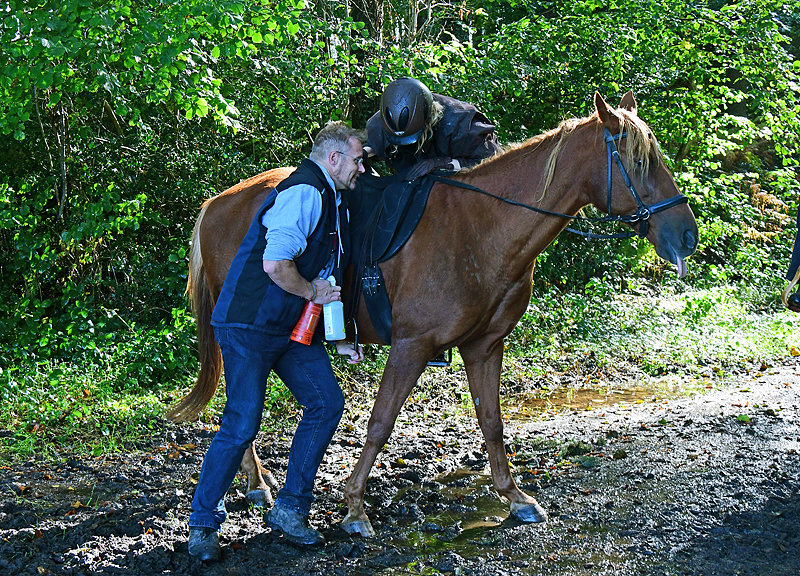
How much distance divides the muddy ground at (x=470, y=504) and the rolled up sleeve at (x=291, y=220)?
1.54 meters

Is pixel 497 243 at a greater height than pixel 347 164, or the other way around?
pixel 347 164

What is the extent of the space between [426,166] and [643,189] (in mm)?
1300

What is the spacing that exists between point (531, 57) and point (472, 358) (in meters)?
6.63

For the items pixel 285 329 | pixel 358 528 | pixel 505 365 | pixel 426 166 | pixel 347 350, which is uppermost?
A: pixel 426 166

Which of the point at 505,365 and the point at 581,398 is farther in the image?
the point at 505,365

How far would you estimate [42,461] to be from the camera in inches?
197

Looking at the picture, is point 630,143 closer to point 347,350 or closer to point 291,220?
A: point 291,220

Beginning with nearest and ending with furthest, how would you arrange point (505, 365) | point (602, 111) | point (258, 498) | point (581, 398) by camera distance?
point (602, 111), point (258, 498), point (581, 398), point (505, 365)

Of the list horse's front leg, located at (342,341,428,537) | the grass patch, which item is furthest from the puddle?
horse's front leg, located at (342,341,428,537)

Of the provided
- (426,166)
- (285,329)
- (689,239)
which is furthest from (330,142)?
(689,239)

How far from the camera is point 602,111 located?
362cm

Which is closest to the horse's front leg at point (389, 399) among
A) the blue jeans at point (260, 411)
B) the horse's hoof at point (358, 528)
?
the horse's hoof at point (358, 528)

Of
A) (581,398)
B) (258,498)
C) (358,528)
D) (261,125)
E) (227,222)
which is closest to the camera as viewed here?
(358,528)

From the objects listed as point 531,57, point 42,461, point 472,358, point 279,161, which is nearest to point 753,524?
point 472,358
